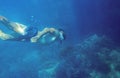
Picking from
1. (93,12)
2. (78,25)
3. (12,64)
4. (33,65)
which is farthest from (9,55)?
(93,12)

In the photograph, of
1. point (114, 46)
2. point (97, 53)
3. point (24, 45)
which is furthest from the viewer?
point (24, 45)

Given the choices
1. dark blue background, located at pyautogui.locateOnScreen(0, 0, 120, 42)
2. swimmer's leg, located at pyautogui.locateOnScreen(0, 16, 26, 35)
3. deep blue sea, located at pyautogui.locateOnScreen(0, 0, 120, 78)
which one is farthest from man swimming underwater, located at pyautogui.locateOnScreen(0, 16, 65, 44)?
dark blue background, located at pyautogui.locateOnScreen(0, 0, 120, 42)

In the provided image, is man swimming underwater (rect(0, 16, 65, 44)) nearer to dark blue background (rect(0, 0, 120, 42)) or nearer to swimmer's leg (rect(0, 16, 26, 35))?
swimmer's leg (rect(0, 16, 26, 35))

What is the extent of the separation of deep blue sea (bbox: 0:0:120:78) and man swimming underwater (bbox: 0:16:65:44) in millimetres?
336

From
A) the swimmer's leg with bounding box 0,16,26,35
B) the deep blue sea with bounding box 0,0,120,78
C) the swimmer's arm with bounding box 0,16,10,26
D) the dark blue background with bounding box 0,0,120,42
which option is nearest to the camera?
the swimmer's arm with bounding box 0,16,10,26

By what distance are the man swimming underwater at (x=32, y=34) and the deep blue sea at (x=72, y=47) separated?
1.10 feet

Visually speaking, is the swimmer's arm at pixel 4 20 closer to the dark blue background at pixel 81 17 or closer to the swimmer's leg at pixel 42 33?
the swimmer's leg at pixel 42 33

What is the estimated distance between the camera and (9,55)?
66.0 feet

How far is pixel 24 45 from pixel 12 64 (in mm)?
3772

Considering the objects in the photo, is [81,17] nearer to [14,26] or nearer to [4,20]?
[14,26]

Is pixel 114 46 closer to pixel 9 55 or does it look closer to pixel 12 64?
pixel 12 64

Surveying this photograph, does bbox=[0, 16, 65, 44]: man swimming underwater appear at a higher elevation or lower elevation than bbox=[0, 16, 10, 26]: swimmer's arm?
lower

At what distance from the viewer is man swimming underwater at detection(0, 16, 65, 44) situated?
24.0 ft

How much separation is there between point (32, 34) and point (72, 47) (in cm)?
812
